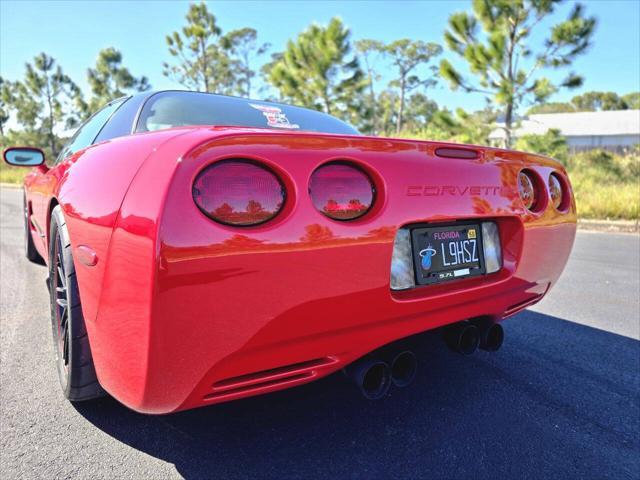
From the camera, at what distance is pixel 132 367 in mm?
1108

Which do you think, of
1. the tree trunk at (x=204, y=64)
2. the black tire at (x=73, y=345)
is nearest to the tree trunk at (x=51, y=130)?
the tree trunk at (x=204, y=64)

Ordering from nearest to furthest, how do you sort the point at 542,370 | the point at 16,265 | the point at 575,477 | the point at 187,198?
1. the point at 187,198
2. the point at 575,477
3. the point at 542,370
4. the point at 16,265

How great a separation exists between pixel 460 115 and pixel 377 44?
29.4 m

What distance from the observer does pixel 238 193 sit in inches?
43.6

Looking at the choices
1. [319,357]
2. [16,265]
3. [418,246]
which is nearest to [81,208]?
[319,357]

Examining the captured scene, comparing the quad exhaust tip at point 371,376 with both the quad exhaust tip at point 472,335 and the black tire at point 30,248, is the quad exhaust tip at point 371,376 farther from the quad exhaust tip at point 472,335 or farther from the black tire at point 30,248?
the black tire at point 30,248

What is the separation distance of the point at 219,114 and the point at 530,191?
56.7 inches

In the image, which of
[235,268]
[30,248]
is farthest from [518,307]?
[30,248]

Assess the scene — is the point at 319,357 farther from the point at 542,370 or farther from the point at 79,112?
the point at 79,112

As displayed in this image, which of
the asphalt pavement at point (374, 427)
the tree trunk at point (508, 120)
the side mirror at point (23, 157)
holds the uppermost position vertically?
the tree trunk at point (508, 120)

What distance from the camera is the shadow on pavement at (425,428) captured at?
1.47m

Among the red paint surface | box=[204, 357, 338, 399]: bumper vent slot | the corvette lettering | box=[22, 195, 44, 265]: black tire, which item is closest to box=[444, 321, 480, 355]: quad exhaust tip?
the red paint surface

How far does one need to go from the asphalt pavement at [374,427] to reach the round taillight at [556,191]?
85cm

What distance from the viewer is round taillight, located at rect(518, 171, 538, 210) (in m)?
1.81
